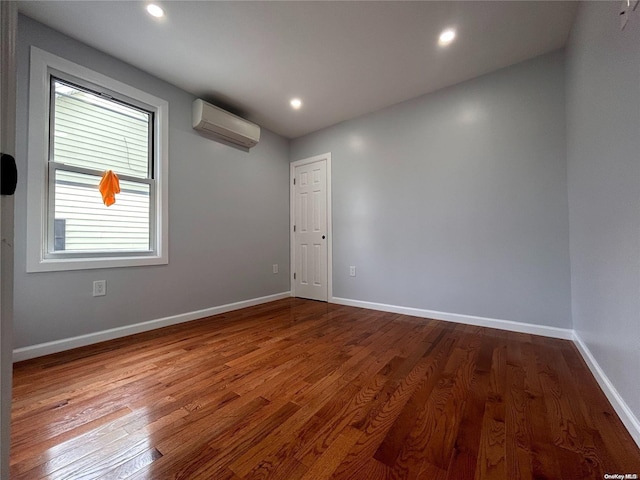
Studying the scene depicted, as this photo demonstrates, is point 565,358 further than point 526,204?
No

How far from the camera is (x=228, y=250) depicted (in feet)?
10.4

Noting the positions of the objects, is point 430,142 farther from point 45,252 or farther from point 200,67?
point 45,252

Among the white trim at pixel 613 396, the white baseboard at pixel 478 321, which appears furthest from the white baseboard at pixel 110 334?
the white trim at pixel 613 396

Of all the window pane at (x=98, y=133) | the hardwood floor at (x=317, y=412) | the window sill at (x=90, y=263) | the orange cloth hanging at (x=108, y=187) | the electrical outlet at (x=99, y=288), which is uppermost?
the window pane at (x=98, y=133)

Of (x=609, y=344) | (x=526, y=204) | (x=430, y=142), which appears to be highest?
(x=430, y=142)

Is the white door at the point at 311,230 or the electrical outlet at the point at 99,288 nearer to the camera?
the electrical outlet at the point at 99,288

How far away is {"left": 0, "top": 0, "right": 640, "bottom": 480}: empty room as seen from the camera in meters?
1.06

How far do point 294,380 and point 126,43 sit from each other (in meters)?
2.93

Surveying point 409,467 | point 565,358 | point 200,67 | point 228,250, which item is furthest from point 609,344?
point 200,67

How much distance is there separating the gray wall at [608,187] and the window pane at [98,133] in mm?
3404

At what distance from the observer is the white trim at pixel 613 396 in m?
1.06

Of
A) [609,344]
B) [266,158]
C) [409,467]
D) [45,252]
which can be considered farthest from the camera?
[266,158]

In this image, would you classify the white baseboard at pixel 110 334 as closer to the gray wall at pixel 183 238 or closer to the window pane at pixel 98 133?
the gray wall at pixel 183 238

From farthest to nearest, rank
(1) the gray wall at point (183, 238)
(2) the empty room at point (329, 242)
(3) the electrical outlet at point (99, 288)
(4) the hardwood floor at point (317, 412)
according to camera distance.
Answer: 1. (3) the electrical outlet at point (99, 288)
2. (1) the gray wall at point (183, 238)
3. (2) the empty room at point (329, 242)
4. (4) the hardwood floor at point (317, 412)
